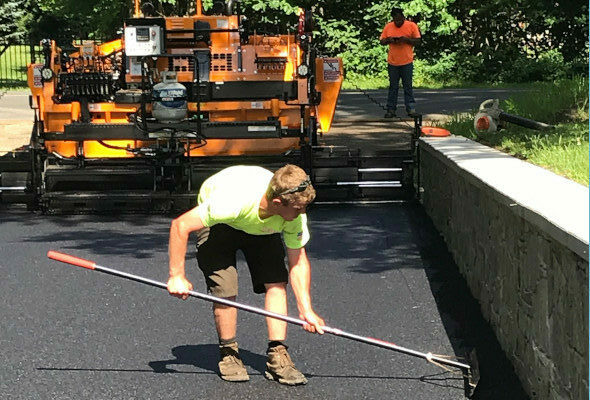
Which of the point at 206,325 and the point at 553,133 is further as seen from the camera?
the point at 553,133

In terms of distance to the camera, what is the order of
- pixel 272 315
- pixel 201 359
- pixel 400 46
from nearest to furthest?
pixel 272 315, pixel 201 359, pixel 400 46

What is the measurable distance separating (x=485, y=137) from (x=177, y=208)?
126 inches

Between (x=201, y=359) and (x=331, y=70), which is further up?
(x=331, y=70)

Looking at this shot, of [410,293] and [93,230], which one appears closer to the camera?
→ [410,293]

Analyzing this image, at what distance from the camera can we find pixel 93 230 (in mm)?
12016

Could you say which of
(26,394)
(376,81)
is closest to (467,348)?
(26,394)

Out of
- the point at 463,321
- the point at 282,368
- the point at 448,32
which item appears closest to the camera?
the point at 282,368

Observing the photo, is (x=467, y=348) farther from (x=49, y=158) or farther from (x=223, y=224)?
(x=49, y=158)

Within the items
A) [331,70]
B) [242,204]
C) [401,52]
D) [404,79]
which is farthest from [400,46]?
[242,204]

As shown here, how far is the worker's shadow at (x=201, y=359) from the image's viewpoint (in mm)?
6918

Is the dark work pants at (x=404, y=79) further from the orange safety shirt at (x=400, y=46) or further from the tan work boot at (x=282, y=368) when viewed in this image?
the tan work boot at (x=282, y=368)

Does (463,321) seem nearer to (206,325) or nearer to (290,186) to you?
(206,325)

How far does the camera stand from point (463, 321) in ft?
26.0

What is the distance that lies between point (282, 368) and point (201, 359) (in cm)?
73
